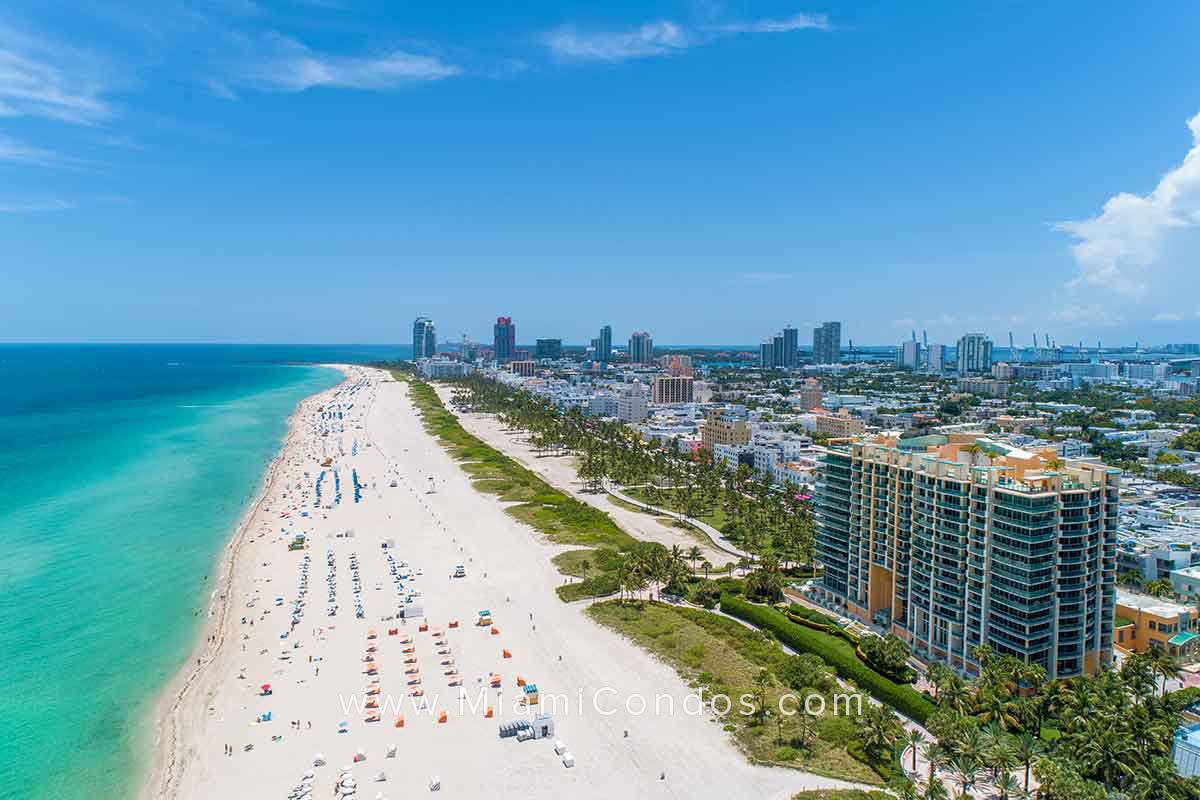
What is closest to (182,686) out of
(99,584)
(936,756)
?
(99,584)

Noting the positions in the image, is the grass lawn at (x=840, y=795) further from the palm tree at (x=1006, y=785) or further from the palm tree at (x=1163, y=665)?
the palm tree at (x=1163, y=665)

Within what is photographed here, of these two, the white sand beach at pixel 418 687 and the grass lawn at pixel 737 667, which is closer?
the white sand beach at pixel 418 687

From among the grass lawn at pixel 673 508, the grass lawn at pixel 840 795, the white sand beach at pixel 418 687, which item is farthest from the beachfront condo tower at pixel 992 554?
the grass lawn at pixel 673 508

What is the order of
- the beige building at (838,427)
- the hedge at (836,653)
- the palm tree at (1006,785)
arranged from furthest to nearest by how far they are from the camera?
1. the beige building at (838,427)
2. the hedge at (836,653)
3. the palm tree at (1006,785)

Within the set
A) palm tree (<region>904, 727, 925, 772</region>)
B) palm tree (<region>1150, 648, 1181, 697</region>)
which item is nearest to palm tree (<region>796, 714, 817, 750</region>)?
palm tree (<region>904, 727, 925, 772</region>)

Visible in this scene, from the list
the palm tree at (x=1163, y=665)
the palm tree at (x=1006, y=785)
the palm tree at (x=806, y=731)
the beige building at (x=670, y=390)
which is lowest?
the palm tree at (x=806, y=731)

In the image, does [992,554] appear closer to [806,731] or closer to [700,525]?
[806,731]

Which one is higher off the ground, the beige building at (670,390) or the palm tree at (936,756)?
the beige building at (670,390)
